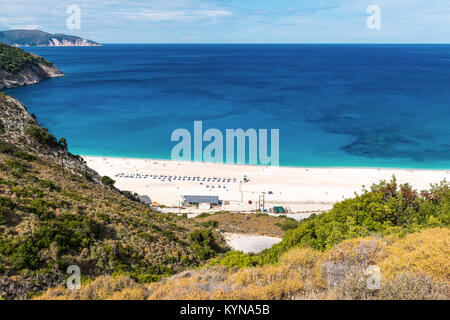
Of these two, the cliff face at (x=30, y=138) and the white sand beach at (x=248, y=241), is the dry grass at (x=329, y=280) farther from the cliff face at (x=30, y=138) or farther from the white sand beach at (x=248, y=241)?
the cliff face at (x=30, y=138)

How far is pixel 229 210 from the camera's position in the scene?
117 feet

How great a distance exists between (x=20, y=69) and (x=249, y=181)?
10764 centimetres

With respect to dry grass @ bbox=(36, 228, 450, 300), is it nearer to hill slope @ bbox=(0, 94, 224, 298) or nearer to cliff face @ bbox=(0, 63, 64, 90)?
hill slope @ bbox=(0, 94, 224, 298)

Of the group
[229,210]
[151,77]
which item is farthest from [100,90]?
[229,210]

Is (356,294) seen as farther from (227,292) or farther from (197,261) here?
(197,261)

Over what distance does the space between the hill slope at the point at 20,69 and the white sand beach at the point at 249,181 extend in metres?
76.0

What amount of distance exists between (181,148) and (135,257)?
152 ft

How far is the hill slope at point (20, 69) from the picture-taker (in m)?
102

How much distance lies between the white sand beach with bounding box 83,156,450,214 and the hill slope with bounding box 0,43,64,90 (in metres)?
76.0

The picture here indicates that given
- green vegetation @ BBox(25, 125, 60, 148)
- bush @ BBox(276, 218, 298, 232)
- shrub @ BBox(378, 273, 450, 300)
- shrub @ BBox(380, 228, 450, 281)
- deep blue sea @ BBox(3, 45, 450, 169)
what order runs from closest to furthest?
shrub @ BBox(378, 273, 450, 300)
shrub @ BBox(380, 228, 450, 281)
bush @ BBox(276, 218, 298, 232)
green vegetation @ BBox(25, 125, 60, 148)
deep blue sea @ BBox(3, 45, 450, 169)

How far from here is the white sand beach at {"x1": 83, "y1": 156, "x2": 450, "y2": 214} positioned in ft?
125

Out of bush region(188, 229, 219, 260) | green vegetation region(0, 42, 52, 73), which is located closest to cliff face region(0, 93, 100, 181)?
Result: bush region(188, 229, 219, 260)

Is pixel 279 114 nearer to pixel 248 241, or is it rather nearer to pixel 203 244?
pixel 248 241

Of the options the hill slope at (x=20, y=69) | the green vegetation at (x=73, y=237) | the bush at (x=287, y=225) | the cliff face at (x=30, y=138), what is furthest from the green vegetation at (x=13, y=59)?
the bush at (x=287, y=225)
